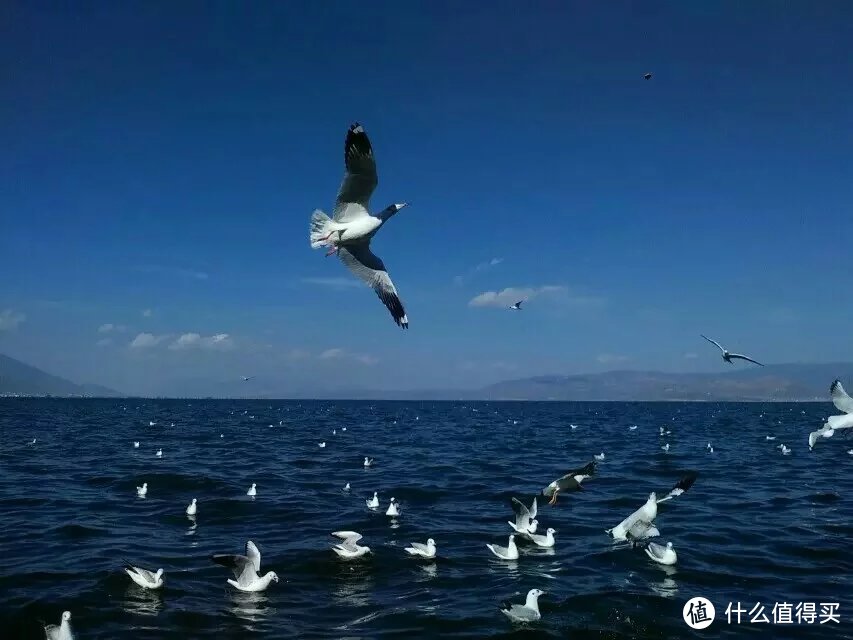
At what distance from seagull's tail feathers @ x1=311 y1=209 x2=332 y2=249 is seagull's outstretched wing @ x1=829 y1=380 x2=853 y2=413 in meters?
9.76

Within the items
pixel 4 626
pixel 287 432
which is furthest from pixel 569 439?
pixel 4 626

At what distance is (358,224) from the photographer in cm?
1027

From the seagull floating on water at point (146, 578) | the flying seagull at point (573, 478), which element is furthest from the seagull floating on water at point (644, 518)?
the seagull floating on water at point (146, 578)

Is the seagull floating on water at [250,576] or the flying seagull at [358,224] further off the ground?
the flying seagull at [358,224]

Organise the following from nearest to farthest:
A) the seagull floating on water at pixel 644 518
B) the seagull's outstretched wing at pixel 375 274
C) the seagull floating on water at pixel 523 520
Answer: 1. the seagull's outstretched wing at pixel 375 274
2. the seagull floating on water at pixel 644 518
3. the seagull floating on water at pixel 523 520

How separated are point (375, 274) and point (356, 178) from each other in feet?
7.75

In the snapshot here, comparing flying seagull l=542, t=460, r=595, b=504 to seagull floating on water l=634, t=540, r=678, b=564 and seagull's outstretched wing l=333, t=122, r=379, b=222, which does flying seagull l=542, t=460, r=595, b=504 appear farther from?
seagull's outstretched wing l=333, t=122, r=379, b=222

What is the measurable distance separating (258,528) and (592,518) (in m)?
8.04

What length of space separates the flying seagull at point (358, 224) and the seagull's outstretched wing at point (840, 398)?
27.2ft

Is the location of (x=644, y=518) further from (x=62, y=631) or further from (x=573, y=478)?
(x=62, y=631)

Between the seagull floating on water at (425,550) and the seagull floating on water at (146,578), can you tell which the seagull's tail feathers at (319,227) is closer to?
the seagull floating on water at (146,578)

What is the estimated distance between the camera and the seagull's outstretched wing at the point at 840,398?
40.0 feet

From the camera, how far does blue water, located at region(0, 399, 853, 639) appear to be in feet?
31.0

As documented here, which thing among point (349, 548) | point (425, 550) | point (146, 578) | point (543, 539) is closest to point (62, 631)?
point (146, 578)
